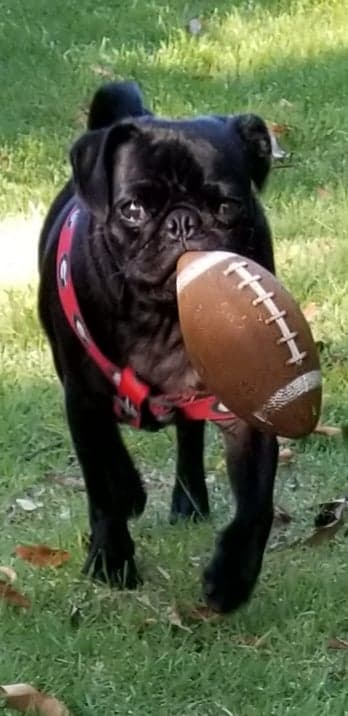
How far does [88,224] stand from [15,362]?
4.77 ft

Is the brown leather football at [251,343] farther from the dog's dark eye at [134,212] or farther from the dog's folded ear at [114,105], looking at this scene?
the dog's folded ear at [114,105]

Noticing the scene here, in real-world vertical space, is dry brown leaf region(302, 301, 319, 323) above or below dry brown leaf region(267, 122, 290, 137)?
below

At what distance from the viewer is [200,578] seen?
10.5 ft

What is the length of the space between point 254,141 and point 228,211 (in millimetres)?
221

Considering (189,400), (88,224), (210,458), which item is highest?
(88,224)

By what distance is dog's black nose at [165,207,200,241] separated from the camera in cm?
286

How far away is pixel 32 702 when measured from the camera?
108 inches

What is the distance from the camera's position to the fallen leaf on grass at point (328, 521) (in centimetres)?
353

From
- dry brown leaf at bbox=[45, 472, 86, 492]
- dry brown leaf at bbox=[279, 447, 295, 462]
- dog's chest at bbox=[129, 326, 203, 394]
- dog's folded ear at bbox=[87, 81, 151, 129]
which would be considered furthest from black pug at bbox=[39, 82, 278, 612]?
dry brown leaf at bbox=[279, 447, 295, 462]

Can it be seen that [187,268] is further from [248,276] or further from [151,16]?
[151,16]

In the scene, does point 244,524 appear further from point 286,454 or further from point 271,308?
point 286,454

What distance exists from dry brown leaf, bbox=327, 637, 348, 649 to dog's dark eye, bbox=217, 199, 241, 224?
2.72ft

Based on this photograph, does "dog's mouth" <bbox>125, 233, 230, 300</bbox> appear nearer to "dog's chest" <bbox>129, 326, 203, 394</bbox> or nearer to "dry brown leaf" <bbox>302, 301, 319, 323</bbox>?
"dog's chest" <bbox>129, 326, 203, 394</bbox>

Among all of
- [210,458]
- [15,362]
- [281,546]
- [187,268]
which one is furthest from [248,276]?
[15,362]
